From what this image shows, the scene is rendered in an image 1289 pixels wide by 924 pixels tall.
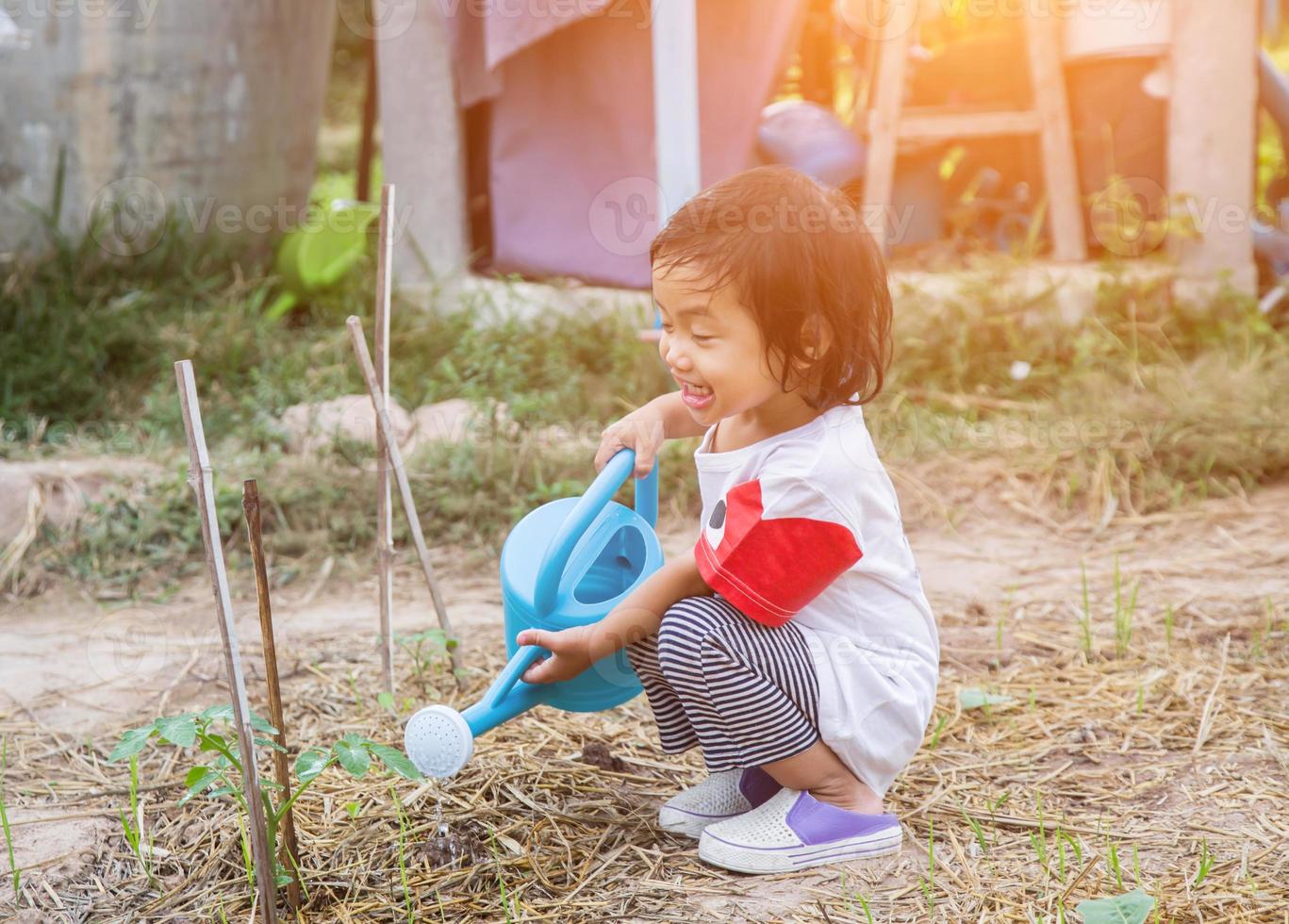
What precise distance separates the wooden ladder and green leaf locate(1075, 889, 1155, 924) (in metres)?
2.72

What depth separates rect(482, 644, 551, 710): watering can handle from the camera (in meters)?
1.45

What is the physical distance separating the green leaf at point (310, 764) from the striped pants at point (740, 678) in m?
0.40

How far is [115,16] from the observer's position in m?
3.96

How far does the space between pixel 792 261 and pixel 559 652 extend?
51 centimetres

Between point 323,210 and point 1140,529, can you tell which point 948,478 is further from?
point 323,210

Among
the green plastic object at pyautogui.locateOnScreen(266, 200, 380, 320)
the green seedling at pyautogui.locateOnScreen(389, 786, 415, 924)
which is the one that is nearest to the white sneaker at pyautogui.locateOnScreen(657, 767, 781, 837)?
the green seedling at pyautogui.locateOnScreen(389, 786, 415, 924)

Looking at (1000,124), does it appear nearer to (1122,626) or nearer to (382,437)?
(1122,626)

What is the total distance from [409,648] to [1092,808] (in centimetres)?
109

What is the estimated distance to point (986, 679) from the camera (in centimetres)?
206

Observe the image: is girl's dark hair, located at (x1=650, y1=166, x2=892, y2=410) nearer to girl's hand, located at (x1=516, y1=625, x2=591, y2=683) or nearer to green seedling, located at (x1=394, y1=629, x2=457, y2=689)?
girl's hand, located at (x1=516, y1=625, x2=591, y2=683)

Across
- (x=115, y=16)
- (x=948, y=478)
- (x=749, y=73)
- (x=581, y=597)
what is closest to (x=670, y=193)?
(x=749, y=73)
